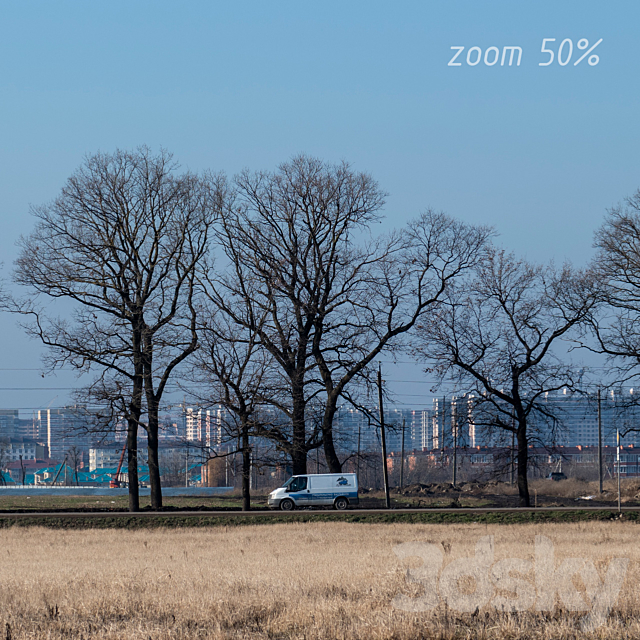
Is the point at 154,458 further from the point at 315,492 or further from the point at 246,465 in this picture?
the point at 315,492

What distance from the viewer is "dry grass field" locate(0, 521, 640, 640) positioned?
855cm

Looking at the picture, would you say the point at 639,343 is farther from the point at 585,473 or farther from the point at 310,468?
the point at 585,473

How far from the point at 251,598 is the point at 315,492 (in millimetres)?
32302

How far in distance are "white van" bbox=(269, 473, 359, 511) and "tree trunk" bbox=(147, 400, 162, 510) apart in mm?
5849

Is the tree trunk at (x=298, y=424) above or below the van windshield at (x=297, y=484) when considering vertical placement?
above

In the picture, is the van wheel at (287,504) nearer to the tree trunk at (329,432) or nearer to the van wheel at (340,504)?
the van wheel at (340,504)

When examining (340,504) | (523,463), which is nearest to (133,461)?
(340,504)

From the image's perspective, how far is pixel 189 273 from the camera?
43.7 m

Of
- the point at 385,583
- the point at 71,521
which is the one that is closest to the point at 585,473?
the point at 71,521

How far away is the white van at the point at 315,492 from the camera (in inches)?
1658

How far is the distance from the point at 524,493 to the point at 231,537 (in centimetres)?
1875

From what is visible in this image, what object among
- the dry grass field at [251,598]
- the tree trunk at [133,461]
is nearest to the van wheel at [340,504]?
the tree trunk at [133,461]

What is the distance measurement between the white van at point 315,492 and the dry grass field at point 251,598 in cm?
2023

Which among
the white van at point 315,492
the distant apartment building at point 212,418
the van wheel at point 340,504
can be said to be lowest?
the van wheel at point 340,504
